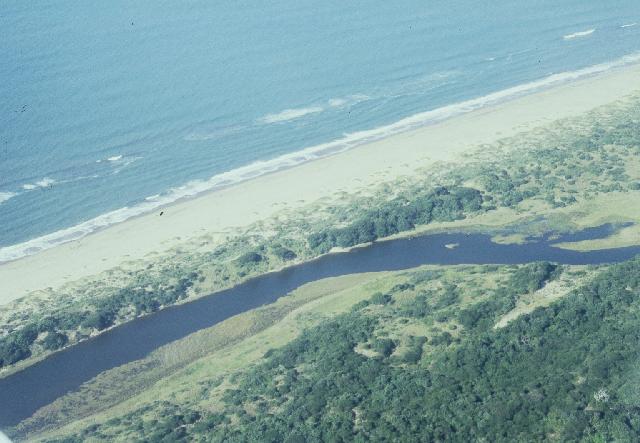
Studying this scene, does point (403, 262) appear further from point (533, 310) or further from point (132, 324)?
point (132, 324)

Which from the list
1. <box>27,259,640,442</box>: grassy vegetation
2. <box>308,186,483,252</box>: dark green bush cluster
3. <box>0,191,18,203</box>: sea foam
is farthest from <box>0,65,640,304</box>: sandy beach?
<box>27,259,640,442</box>: grassy vegetation

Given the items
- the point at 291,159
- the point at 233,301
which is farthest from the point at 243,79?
the point at 233,301

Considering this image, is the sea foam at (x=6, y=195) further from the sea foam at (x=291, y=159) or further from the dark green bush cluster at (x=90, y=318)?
the dark green bush cluster at (x=90, y=318)

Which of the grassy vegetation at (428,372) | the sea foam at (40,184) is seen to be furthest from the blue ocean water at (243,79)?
the grassy vegetation at (428,372)

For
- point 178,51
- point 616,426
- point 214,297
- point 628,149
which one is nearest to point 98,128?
point 178,51

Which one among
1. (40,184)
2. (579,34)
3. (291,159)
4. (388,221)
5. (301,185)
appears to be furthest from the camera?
(579,34)

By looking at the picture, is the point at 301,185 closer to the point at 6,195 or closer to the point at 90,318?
the point at 90,318
